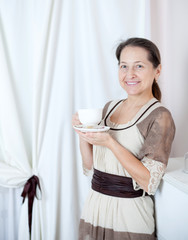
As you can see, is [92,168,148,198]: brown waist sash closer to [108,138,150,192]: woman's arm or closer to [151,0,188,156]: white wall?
[108,138,150,192]: woman's arm

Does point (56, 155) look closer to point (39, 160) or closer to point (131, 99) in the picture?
point (39, 160)

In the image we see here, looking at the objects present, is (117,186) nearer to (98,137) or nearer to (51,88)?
(98,137)

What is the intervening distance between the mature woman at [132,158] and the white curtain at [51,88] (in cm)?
34

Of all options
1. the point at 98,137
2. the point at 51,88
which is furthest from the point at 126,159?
the point at 51,88

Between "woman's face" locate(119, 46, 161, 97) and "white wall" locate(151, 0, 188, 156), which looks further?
"white wall" locate(151, 0, 188, 156)

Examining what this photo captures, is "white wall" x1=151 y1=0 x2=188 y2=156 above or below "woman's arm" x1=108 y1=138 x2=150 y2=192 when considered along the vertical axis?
above

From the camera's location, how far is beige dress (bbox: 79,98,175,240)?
0.94 metres

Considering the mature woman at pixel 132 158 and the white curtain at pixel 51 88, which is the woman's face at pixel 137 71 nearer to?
the mature woman at pixel 132 158

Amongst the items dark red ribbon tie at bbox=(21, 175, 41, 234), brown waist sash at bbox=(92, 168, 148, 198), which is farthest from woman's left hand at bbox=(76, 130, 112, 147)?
dark red ribbon tie at bbox=(21, 175, 41, 234)

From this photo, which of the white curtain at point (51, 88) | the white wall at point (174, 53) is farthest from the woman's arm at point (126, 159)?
the white wall at point (174, 53)

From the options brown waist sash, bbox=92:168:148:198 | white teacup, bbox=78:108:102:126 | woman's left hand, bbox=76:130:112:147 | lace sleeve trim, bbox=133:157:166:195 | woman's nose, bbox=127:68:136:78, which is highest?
woman's nose, bbox=127:68:136:78

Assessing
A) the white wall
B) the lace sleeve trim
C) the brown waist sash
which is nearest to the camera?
the lace sleeve trim

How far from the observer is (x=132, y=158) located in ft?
3.13

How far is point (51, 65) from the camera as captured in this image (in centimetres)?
137
